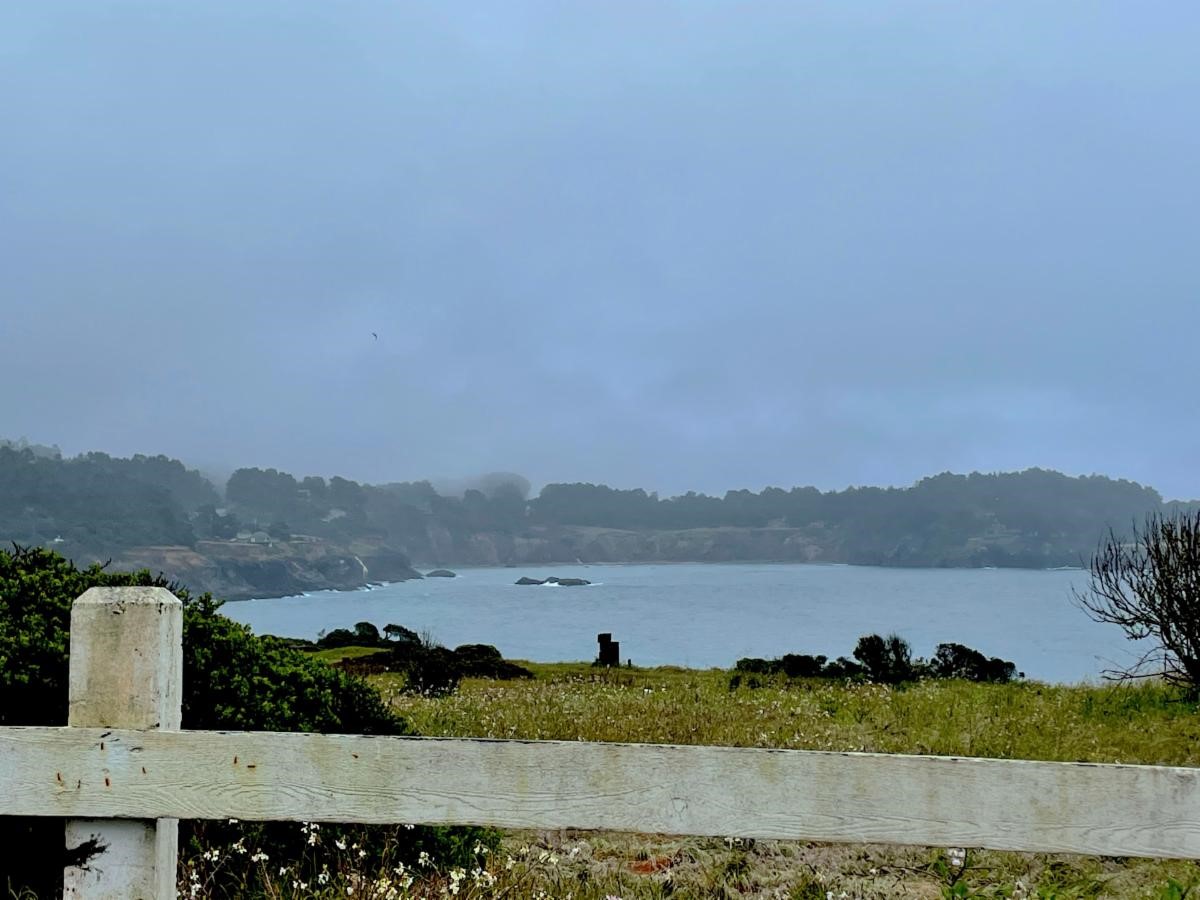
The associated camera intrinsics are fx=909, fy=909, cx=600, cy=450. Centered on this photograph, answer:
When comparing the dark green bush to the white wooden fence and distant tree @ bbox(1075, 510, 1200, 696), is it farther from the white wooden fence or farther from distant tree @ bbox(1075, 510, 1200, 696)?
the white wooden fence

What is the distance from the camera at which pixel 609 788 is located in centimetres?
316

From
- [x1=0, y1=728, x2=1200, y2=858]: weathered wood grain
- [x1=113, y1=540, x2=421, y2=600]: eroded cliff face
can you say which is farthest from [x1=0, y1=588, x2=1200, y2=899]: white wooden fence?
[x1=113, y1=540, x2=421, y2=600]: eroded cliff face

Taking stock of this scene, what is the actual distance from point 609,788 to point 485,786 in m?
0.44

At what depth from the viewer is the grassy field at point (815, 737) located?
6133mm

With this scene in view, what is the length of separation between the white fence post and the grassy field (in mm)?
1993

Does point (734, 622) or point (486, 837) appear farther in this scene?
point (734, 622)

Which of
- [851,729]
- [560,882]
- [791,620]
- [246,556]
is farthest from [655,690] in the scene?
[246,556]

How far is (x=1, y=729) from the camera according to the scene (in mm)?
3244

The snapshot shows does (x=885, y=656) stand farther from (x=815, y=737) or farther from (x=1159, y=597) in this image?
(x=815, y=737)

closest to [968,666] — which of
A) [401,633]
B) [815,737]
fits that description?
[815,737]

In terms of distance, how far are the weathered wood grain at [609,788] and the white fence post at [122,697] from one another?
114 mm

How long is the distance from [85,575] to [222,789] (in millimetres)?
2651

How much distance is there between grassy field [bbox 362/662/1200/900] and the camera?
6133mm

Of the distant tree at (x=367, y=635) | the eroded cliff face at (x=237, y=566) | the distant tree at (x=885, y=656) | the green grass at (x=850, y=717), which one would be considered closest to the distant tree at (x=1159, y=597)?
the green grass at (x=850, y=717)
